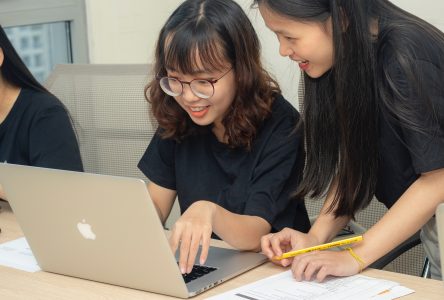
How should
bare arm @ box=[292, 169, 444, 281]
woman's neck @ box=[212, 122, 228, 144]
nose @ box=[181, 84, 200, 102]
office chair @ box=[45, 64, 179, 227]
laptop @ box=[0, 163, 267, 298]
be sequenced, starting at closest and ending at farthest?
laptop @ box=[0, 163, 267, 298] → bare arm @ box=[292, 169, 444, 281] → nose @ box=[181, 84, 200, 102] → woman's neck @ box=[212, 122, 228, 144] → office chair @ box=[45, 64, 179, 227]

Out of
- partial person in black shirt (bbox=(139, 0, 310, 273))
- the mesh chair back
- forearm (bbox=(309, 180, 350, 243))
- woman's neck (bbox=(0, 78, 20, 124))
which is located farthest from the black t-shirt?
woman's neck (bbox=(0, 78, 20, 124))

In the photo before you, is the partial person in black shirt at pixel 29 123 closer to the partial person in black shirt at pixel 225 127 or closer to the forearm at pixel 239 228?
the partial person in black shirt at pixel 225 127

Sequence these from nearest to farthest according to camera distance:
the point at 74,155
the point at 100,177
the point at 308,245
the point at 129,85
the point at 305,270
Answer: the point at 100,177 → the point at 305,270 → the point at 308,245 → the point at 74,155 → the point at 129,85

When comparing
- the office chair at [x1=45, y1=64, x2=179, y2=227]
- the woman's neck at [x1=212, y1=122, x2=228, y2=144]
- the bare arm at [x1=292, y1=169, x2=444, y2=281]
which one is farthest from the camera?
the office chair at [x1=45, y1=64, x2=179, y2=227]

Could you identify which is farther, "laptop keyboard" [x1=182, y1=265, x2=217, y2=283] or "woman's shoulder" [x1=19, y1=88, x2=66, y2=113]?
"woman's shoulder" [x1=19, y1=88, x2=66, y2=113]

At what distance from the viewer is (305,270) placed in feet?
4.56

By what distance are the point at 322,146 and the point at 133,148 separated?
0.78 meters

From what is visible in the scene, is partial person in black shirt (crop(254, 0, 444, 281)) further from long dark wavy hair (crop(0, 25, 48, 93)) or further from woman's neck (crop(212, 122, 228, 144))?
long dark wavy hair (crop(0, 25, 48, 93))

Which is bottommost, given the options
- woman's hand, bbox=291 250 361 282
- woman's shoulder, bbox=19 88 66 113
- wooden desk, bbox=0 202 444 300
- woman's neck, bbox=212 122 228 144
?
wooden desk, bbox=0 202 444 300

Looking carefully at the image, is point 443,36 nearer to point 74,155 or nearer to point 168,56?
point 168,56

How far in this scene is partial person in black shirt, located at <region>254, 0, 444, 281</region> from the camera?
1.38 meters

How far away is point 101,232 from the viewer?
1.35 metres

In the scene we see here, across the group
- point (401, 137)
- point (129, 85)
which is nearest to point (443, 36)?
point (401, 137)

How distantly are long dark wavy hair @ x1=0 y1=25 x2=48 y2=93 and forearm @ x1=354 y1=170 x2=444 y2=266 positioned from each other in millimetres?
1142
